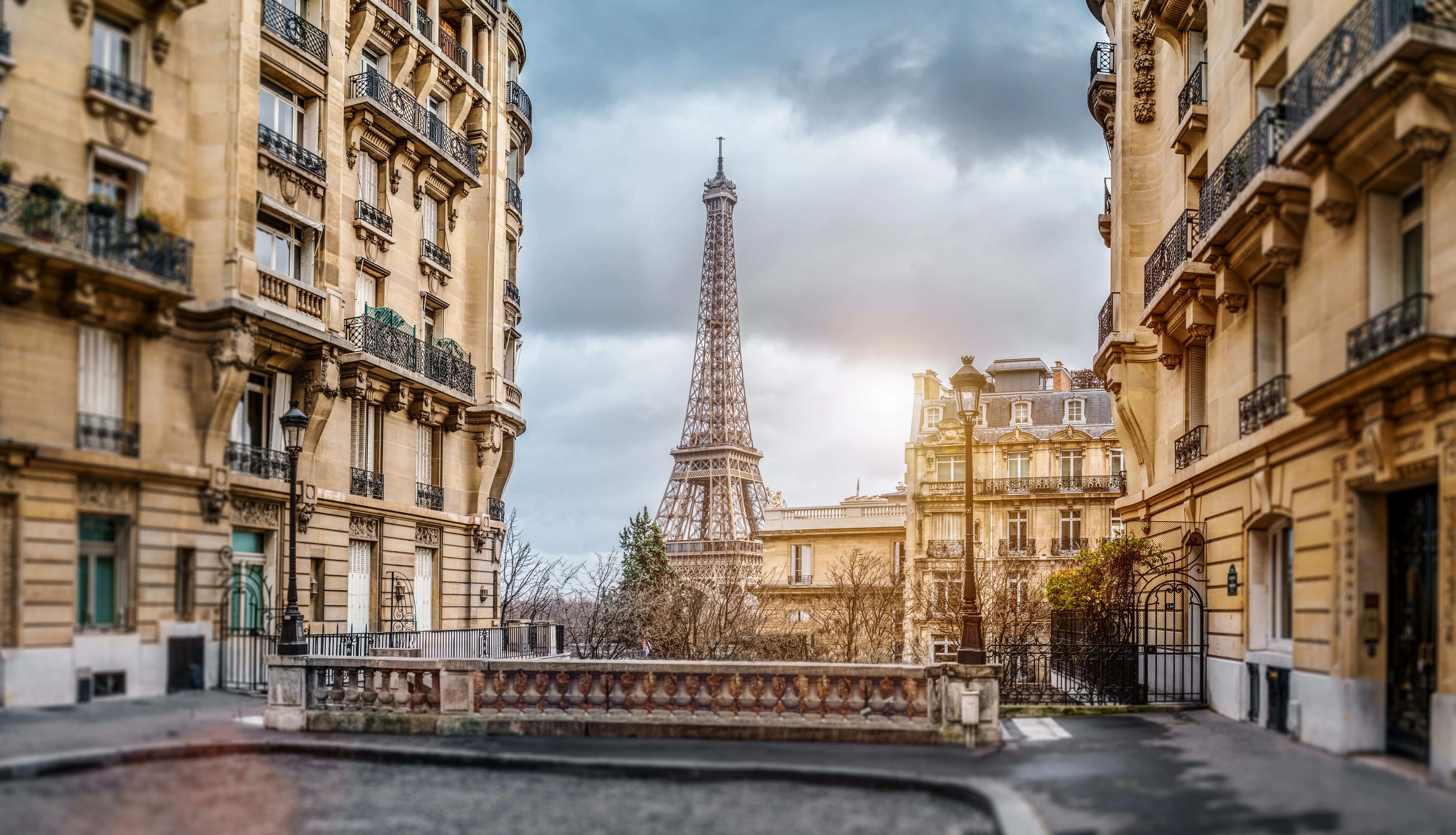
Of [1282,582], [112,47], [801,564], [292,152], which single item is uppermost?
[112,47]

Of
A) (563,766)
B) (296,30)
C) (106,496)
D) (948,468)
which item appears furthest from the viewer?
(948,468)

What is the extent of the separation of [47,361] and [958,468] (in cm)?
4811

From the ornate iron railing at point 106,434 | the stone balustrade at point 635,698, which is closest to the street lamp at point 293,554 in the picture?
the stone balustrade at point 635,698

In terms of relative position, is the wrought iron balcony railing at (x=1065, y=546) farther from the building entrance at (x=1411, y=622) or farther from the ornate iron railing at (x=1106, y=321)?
the building entrance at (x=1411, y=622)

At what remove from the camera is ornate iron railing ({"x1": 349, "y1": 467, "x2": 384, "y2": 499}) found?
29203 millimetres

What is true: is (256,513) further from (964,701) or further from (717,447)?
(717,447)

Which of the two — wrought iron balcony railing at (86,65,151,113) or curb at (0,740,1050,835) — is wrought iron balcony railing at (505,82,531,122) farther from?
curb at (0,740,1050,835)

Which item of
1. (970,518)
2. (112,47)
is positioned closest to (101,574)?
(112,47)

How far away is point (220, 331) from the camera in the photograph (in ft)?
76.4

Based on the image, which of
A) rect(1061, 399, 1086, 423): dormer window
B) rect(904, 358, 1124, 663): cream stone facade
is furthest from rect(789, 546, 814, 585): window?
rect(1061, 399, 1086, 423): dormer window

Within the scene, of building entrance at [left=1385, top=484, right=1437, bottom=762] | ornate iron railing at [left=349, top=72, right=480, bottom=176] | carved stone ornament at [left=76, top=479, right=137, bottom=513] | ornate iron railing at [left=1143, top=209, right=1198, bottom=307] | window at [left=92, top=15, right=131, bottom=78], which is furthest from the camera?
ornate iron railing at [left=349, top=72, right=480, bottom=176]

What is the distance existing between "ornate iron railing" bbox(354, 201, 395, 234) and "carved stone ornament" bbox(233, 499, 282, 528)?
770cm

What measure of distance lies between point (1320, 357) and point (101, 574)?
1933 cm

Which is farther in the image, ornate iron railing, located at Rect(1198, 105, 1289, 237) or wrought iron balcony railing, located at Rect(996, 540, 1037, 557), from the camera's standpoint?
wrought iron balcony railing, located at Rect(996, 540, 1037, 557)
